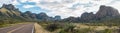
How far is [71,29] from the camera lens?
32125 mm

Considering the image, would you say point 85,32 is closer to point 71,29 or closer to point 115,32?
point 115,32

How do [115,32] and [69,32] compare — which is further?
[69,32]

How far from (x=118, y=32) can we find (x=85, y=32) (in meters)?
3.64

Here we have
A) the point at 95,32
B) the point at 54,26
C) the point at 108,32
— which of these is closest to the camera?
the point at 108,32

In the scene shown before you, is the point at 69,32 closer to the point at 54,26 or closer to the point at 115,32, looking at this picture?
the point at 115,32

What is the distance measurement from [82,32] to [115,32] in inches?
132

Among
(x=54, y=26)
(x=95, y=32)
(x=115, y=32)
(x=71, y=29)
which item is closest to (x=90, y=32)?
(x=95, y=32)

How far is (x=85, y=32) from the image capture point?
26.2 metres

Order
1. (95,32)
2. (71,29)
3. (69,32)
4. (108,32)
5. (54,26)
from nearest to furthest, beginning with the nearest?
(108,32) < (95,32) < (69,32) < (71,29) < (54,26)

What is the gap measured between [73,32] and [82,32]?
2.85m

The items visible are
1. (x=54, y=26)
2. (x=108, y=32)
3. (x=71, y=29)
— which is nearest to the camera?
(x=108, y=32)

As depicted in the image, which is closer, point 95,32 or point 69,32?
point 95,32

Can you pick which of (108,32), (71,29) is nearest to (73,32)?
(71,29)

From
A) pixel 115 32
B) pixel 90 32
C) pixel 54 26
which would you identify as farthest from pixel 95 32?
pixel 54 26
